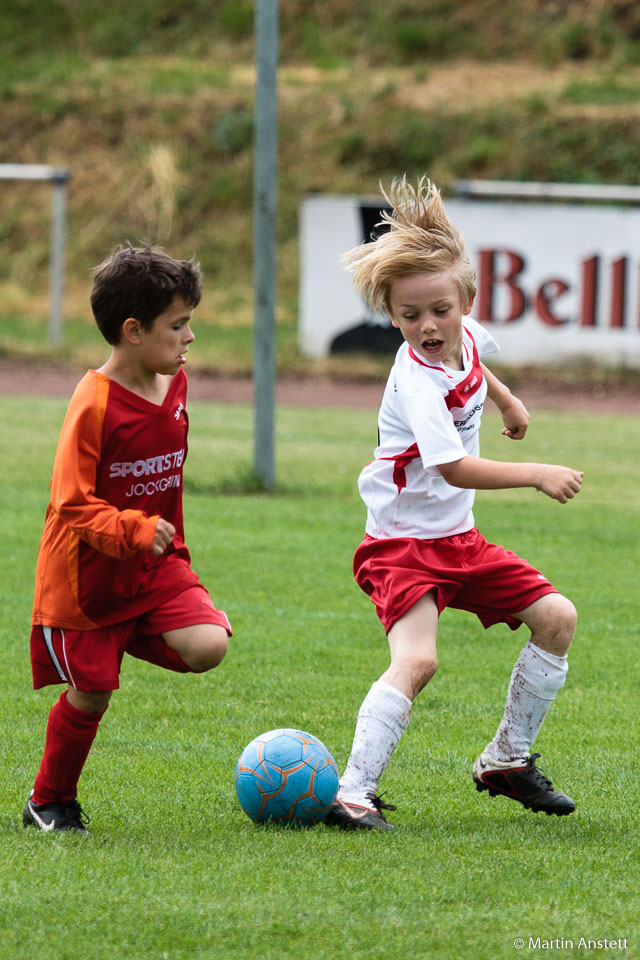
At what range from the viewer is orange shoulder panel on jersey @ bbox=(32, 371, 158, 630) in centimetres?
367

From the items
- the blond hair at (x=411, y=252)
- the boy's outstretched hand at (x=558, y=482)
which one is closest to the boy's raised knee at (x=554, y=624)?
the boy's outstretched hand at (x=558, y=482)

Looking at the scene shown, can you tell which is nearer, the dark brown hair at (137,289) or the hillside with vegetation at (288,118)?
the dark brown hair at (137,289)

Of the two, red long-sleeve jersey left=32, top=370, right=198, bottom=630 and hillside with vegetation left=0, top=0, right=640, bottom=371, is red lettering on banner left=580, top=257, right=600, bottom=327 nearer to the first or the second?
hillside with vegetation left=0, top=0, right=640, bottom=371

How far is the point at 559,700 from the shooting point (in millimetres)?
5605

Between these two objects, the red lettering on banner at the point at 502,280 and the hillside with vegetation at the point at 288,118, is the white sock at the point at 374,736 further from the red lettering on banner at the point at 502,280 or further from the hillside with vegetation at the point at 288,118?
the hillside with vegetation at the point at 288,118

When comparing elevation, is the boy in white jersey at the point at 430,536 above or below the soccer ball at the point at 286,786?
above

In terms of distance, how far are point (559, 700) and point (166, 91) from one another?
79.6 ft

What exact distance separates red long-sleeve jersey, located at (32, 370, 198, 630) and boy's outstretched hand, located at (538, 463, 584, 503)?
0.97 meters

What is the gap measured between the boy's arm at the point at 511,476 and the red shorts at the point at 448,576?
0.81 feet

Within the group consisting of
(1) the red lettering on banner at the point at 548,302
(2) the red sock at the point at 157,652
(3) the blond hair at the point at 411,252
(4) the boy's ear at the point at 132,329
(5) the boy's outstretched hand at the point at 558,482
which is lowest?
(2) the red sock at the point at 157,652

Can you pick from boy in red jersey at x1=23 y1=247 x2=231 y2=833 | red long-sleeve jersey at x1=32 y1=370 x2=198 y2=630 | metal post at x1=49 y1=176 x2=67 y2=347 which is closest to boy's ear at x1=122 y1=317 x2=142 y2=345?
boy in red jersey at x1=23 y1=247 x2=231 y2=833

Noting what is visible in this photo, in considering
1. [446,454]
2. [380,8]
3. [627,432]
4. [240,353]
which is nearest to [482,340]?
[446,454]

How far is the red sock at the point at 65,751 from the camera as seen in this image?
3.97m

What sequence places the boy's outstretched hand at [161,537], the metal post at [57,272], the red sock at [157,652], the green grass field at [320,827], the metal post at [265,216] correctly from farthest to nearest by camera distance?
the metal post at [57,272]
the metal post at [265,216]
the red sock at [157,652]
the boy's outstretched hand at [161,537]
the green grass field at [320,827]
